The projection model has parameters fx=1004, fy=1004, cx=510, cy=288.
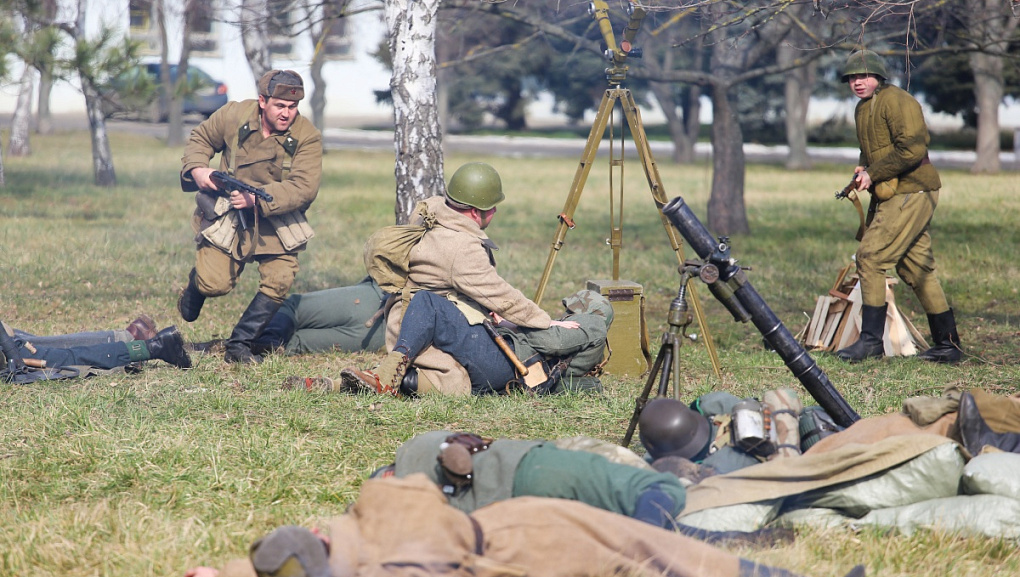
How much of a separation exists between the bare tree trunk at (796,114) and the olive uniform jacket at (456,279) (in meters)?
21.8

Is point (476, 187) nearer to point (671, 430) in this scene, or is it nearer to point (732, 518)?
point (671, 430)

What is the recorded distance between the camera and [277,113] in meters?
6.77

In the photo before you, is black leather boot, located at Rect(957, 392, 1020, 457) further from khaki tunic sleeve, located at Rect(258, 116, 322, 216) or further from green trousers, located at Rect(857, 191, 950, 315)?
khaki tunic sleeve, located at Rect(258, 116, 322, 216)

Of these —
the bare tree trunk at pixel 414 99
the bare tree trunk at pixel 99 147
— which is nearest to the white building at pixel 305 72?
the bare tree trunk at pixel 99 147

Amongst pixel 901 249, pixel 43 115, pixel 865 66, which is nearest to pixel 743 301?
pixel 901 249

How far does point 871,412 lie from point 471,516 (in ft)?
10.1

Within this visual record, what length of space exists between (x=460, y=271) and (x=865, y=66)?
3.46m

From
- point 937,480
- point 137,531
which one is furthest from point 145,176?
point 937,480

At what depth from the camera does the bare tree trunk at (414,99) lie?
7.57 m

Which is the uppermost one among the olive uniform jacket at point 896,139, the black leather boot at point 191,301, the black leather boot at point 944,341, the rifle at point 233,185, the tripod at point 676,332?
the olive uniform jacket at point 896,139

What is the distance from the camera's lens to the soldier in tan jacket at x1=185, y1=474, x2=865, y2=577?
2.87m

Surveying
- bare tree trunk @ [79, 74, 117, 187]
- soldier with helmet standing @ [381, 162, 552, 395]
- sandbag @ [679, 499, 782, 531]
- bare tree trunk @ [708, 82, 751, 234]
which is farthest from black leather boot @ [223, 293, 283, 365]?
bare tree trunk @ [79, 74, 117, 187]

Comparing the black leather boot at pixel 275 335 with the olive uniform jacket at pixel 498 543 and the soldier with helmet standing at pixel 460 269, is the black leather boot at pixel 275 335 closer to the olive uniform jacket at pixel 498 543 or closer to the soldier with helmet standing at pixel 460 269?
the soldier with helmet standing at pixel 460 269

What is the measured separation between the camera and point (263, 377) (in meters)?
6.18
